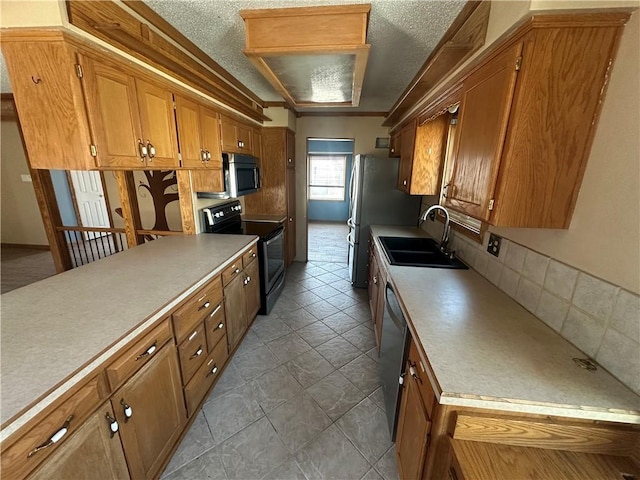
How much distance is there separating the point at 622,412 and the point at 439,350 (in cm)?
49

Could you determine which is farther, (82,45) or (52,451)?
(82,45)

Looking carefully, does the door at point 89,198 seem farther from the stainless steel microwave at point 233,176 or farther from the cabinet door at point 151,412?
the cabinet door at point 151,412

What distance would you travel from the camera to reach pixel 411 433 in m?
1.11

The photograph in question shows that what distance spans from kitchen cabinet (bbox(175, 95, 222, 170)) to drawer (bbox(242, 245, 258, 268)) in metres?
0.83

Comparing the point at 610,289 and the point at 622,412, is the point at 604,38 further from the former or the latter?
the point at 622,412

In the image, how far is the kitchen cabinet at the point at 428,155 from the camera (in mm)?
2330

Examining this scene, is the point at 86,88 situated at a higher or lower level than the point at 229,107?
lower

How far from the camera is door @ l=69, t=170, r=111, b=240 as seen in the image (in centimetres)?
490

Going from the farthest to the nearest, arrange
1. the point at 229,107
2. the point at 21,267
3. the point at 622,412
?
the point at 21,267
the point at 229,107
the point at 622,412

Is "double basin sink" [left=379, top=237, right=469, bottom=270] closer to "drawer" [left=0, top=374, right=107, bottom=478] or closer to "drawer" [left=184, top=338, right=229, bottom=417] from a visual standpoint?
"drawer" [left=184, top=338, right=229, bottom=417]

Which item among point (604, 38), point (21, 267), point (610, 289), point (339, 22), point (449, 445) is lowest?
point (21, 267)

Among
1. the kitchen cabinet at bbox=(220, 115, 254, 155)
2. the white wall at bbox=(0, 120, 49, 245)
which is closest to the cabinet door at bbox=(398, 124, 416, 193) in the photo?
the kitchen cabinet at bbox=(220, 115, 254, 155)

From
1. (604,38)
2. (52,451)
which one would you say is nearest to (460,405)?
(52,451)

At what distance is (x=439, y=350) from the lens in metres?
0.99
